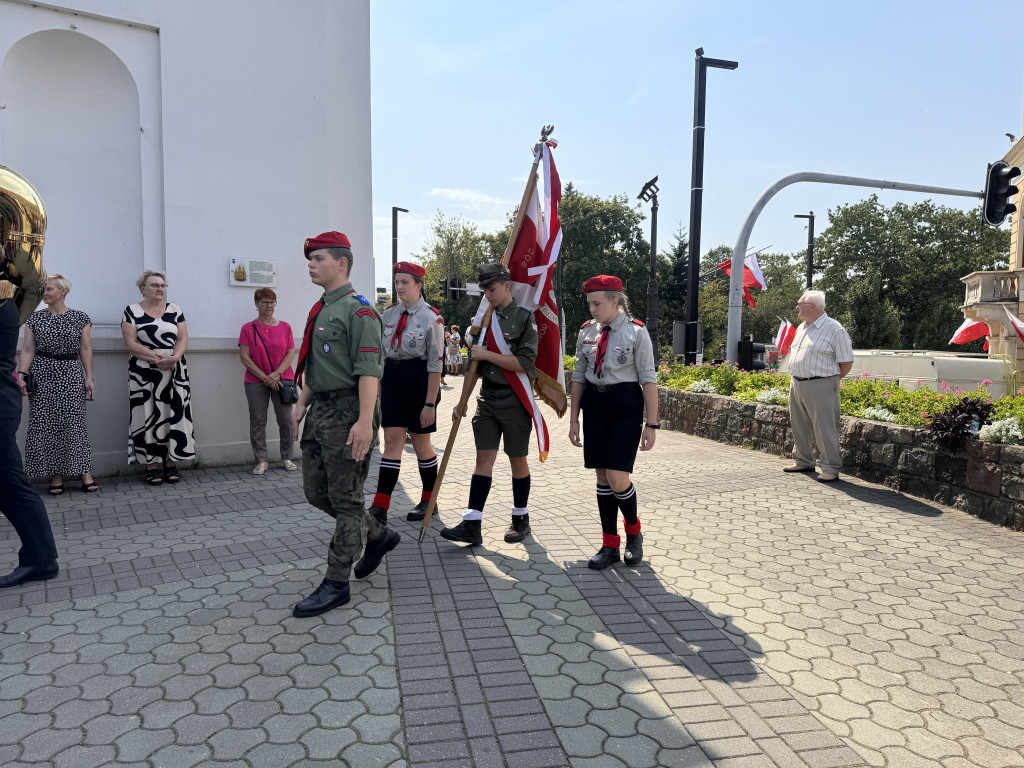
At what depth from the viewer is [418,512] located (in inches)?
220

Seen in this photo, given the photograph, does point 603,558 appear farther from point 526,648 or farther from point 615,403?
point 526,648

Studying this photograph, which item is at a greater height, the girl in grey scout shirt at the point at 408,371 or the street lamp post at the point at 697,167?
the street lamp post at the point at 697,167

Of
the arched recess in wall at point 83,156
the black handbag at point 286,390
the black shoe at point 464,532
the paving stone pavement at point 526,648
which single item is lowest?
the paving stone pavement at point 526,648

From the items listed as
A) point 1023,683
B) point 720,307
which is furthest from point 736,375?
point 720,307

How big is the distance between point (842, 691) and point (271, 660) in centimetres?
253

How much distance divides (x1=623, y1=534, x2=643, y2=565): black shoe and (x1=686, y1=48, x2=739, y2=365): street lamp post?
9.18m

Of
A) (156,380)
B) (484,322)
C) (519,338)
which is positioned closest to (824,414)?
(519,338)

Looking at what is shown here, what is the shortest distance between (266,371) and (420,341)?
9.30ft

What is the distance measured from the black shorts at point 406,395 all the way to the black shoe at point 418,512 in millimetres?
727

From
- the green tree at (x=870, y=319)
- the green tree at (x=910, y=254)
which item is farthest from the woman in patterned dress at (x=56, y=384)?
the green tree at (x=910, y=254)

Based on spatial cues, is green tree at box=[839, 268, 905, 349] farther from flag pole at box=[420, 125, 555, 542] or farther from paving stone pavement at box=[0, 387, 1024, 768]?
flag pole at box=[420, 125, 555, 542]

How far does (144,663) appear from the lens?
10.5 ft

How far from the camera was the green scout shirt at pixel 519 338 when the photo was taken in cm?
473

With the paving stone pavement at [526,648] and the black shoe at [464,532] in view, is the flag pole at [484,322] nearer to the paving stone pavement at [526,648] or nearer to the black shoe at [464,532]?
the black shoe at [464,532]
